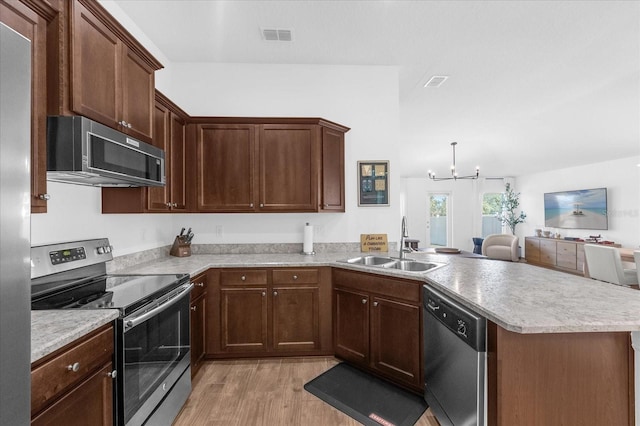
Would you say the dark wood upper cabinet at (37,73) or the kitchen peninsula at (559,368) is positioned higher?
the dark wood upper cabinet at (37,73)

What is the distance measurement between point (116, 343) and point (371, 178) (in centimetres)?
257

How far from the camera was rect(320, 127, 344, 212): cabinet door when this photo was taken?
9.49 ft

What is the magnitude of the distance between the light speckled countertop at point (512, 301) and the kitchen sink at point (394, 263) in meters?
0.20

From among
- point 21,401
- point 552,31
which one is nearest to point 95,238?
point 21,401

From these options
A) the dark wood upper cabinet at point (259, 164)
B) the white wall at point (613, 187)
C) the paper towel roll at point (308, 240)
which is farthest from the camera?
the white wall at point (613, 187)

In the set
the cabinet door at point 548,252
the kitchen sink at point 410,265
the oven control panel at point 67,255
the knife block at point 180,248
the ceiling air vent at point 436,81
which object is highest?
the ceiling air vent at point 436,81

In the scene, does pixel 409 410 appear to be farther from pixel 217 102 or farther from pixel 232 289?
pixel 217 102

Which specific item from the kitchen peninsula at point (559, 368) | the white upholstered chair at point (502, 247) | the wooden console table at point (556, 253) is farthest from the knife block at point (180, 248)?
the wooden console table at point (556, 253)

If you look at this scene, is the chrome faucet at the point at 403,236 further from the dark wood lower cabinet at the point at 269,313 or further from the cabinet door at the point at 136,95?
the cabinet door at the point at 136,95

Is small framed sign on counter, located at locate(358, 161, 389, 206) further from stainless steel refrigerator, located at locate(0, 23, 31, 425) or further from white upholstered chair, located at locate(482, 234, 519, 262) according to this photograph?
white upholstered chair, located at locate(482, 234, 519, 262)

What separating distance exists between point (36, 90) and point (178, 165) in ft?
4.72

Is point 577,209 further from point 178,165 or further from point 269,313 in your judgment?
point 178,165

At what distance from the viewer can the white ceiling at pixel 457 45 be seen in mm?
2285

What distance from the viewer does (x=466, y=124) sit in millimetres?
5137
